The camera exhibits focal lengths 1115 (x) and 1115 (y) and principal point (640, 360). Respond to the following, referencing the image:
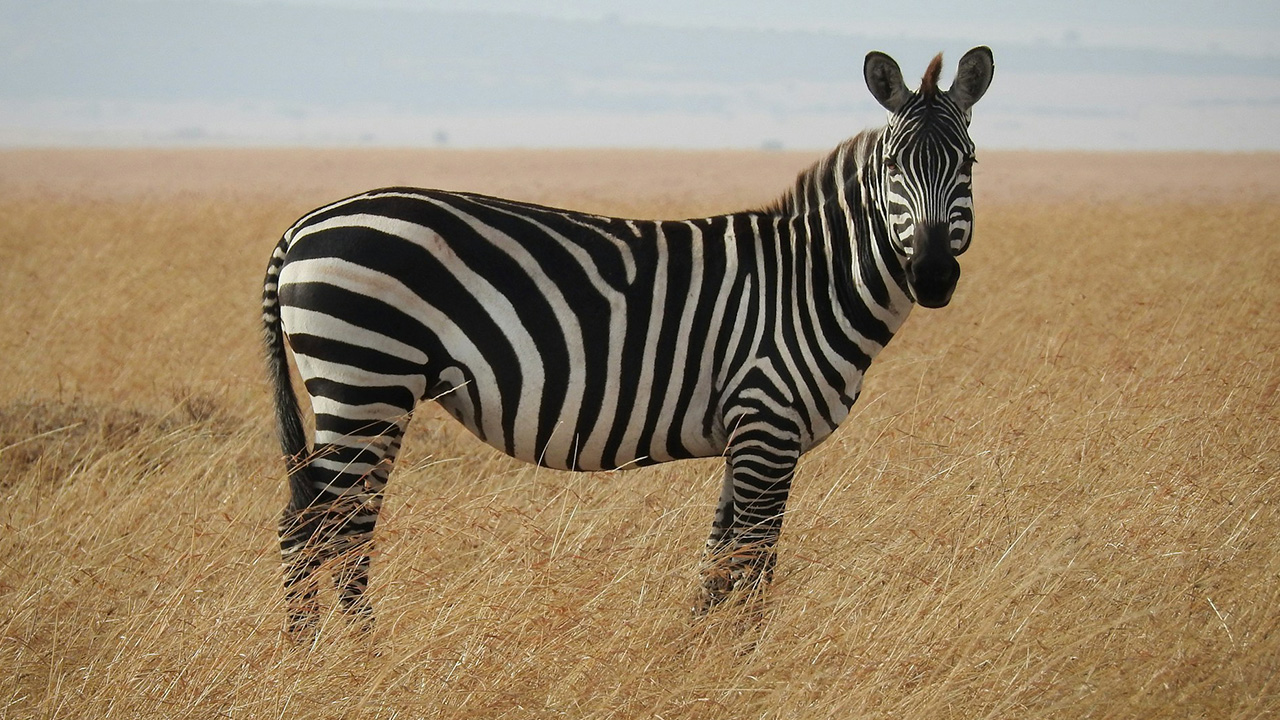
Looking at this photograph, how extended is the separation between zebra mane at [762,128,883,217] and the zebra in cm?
3

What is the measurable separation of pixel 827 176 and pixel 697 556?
1737mm

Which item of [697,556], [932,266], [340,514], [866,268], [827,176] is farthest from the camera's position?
[697,556]

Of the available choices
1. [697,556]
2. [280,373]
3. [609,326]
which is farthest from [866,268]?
[280,373]

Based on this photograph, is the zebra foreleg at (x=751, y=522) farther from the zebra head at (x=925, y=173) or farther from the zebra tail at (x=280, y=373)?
the zebra tail at (x=280, y=373)

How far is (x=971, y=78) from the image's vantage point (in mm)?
4598

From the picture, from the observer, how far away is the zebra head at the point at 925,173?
414cm

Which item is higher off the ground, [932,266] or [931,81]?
[931,81]

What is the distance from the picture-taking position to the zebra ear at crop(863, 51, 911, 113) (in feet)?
14.7

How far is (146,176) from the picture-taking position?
5441 cm

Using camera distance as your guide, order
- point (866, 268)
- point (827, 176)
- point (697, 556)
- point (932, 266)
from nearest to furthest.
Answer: point (932, 266)
point (866, 268)
point (827, 176)
point (697, 556)

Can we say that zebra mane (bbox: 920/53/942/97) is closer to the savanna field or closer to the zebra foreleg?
the zebra foreleg

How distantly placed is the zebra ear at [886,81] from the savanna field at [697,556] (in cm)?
178

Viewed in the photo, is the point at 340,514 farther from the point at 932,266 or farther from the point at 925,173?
the point at 925,173

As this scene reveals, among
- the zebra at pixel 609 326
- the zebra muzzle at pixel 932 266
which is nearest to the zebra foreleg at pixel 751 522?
the zebra at pixel 609 326
